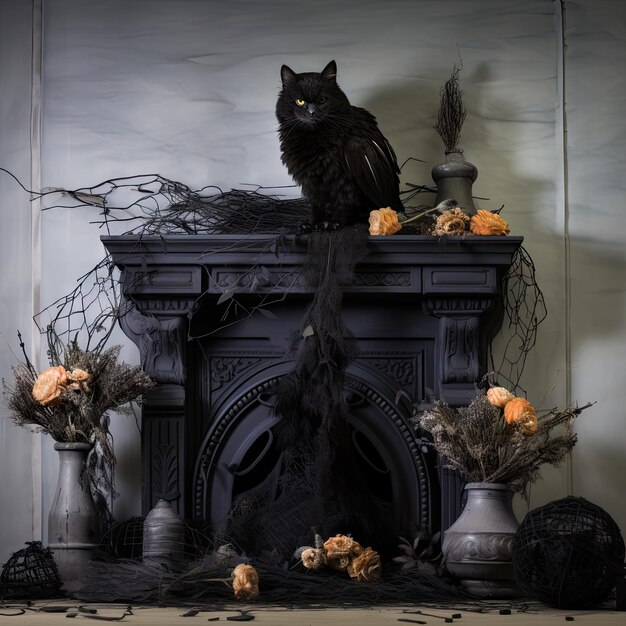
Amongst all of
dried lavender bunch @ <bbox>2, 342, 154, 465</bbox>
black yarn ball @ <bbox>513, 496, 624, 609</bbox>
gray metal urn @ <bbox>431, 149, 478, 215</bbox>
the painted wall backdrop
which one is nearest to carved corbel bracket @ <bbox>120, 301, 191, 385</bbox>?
dried lavender bunch @ <bbox>2, 342, 154, 465</bbox>

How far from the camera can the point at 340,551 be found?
2.57m

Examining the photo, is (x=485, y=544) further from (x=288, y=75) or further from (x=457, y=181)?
(x=288, y=75)

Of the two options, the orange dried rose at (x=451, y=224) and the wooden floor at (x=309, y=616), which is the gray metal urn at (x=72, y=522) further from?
the orange dried rose at (x=451, y=224)

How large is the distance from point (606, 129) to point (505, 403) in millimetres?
1024

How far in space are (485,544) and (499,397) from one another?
1.21ft

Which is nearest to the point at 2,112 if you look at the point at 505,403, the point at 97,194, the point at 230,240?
the point at 97,194

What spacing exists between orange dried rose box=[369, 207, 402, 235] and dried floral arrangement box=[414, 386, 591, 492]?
0.48m

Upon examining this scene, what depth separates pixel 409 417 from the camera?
300 cm

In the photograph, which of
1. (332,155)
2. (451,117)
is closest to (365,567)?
(332,155)

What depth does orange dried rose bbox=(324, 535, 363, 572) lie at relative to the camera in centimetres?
257

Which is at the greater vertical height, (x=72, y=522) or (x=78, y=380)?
(x=78, y=380)

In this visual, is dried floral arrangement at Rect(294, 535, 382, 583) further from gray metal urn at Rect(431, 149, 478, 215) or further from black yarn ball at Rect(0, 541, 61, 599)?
gray metal urn at Rect(431, 149, 478, 215)

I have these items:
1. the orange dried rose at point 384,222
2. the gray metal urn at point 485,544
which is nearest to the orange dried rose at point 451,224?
the orange dried rose at point 384,222

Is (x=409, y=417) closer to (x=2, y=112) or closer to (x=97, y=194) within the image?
(x=97, y=194)
